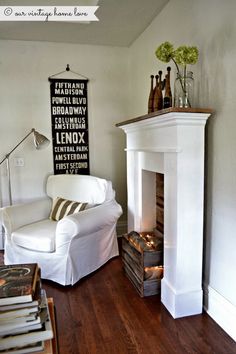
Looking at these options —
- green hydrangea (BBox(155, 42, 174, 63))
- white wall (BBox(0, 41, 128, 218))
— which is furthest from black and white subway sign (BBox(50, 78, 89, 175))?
green hydrangea (BBox(155, 42, 174, 63))

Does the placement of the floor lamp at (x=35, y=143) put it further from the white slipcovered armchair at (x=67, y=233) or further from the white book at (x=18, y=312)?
the white book at (x=18, y=312)

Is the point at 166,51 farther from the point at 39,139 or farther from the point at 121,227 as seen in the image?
the point at 121,227

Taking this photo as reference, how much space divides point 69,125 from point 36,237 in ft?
5.06

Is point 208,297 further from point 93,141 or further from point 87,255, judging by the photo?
point 93,141

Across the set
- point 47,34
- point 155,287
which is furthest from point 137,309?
point 47,34

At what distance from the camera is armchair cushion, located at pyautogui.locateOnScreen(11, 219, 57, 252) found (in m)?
2.43

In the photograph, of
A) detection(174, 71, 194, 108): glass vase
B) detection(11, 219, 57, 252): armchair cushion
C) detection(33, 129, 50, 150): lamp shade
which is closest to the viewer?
detection(174, 71, 194, 108): glass vase

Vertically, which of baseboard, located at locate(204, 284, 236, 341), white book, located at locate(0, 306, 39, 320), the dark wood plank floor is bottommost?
the dark wood plank floor

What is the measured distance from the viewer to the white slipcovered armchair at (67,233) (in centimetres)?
239

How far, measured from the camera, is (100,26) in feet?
9.45

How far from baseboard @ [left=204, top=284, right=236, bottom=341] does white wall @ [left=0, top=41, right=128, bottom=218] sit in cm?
194

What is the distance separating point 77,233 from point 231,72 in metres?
1.66

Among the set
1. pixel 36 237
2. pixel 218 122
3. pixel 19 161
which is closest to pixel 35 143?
pixel 19 161

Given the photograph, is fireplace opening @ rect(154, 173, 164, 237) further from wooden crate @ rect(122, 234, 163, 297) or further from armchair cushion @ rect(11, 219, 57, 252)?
armchair cushion @ rect(11, 219, 57, 252)
